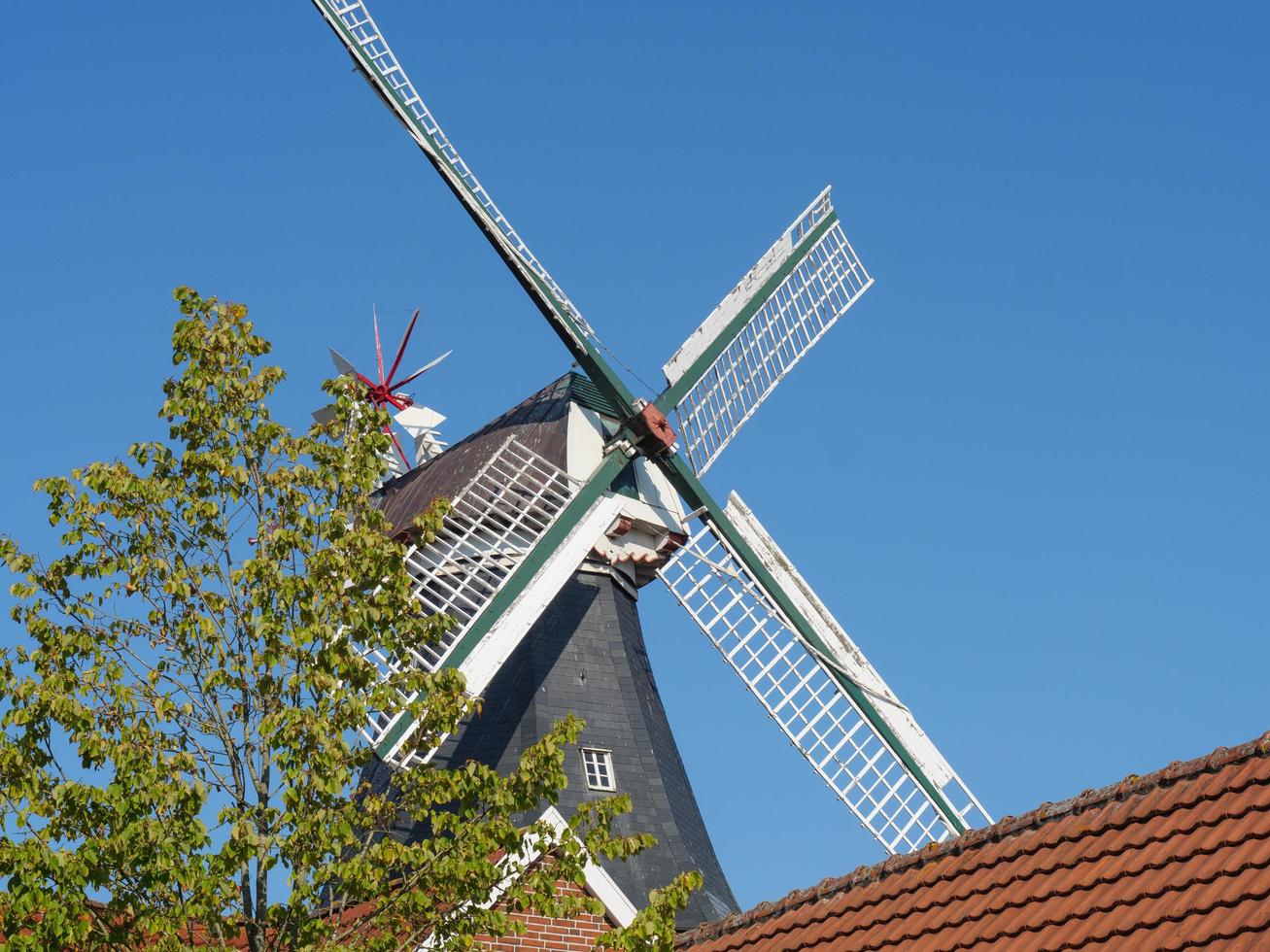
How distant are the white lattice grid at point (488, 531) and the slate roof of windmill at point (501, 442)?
409 millimetres

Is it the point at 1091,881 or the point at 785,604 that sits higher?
the point at 785,604

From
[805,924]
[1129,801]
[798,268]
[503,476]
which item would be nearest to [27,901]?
[805,924]

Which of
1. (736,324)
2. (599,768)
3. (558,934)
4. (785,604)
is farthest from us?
(736,324)

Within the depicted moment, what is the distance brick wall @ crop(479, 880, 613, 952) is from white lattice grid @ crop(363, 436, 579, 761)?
5629 millimetres

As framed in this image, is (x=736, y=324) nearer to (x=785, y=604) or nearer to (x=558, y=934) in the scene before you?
(x=785, y=604)

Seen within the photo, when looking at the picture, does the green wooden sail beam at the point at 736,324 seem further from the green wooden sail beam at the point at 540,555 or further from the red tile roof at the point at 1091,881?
the red tile roof at the point at 1091,881

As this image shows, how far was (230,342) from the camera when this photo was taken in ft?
35.9

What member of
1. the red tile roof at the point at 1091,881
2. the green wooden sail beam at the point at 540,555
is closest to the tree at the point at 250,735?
the red tile roof at the point at 1091,881

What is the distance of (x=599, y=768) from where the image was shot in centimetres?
1861

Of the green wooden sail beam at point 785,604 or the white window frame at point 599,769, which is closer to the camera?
the white window frame at point 599,769

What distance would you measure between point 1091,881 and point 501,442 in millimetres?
13054

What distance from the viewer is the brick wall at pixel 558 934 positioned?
13055 mm

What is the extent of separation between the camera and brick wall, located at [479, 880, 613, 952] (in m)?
13.1

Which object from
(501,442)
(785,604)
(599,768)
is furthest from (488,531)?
(785,604)
